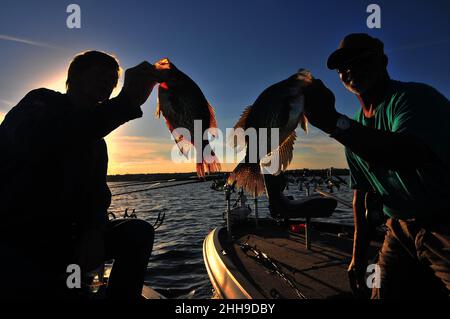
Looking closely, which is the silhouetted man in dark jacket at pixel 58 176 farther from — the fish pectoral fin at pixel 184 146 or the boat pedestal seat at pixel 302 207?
the boat pedestal seat at pixel 302 207

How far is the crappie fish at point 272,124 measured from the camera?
367cm

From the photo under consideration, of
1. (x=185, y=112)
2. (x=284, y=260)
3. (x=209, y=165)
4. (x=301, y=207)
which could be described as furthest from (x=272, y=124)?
(x=284, y=260)

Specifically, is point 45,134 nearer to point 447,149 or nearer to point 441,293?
point 447,149

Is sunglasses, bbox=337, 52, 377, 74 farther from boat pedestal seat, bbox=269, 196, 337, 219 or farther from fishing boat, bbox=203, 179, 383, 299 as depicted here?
boat pedestal seat, bbox=269, 196, 337, 219

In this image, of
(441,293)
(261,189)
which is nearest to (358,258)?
(441,293)

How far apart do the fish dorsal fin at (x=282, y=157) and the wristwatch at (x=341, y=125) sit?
6.10ft

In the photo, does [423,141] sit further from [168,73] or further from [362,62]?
[168,73]

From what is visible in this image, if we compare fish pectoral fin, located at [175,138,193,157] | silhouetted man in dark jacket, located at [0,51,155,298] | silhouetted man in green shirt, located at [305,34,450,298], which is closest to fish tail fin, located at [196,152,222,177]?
fish pectoral fin, located at [175,138,193,157]

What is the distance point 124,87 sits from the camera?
2.54 metres

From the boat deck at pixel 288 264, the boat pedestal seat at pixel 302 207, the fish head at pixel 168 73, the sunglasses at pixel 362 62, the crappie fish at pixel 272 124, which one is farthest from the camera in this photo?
the boat pedestal seat at pixel 302 207

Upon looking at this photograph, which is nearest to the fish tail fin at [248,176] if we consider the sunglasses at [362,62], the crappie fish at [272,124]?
the crappie fish at [272,124]

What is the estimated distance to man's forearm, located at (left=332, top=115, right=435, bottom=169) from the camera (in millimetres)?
2207

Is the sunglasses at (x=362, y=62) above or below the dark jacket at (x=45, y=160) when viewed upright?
above
